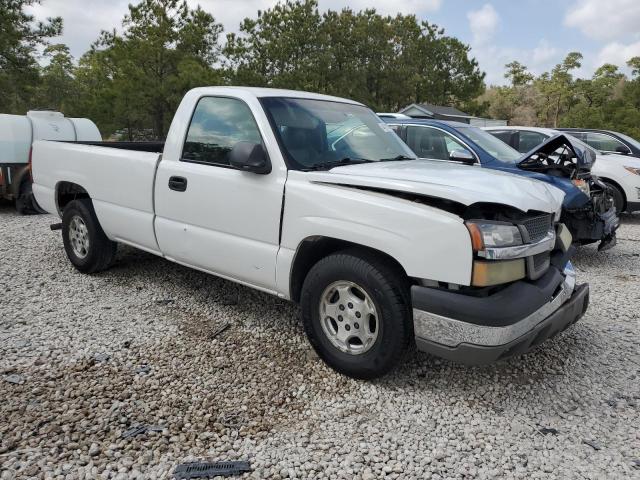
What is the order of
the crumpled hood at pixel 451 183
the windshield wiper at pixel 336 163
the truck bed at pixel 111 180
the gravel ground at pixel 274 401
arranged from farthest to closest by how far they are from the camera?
the truck bed at pixel 111 180 < the windshield wiper at pixel 336 163 < the crumpled hood at pixel 451 183 < the gravel ground at pixel 274 401

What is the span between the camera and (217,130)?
3.99 meters

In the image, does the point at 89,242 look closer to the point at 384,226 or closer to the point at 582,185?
the point at 384,226

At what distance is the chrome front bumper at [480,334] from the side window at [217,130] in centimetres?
186

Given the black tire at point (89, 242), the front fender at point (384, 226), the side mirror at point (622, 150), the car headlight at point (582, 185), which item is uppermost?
the side mirror at point (622, 150)

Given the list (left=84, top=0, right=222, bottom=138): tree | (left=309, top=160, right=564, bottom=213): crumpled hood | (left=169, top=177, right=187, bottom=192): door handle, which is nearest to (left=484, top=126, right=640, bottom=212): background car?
(left=309, top=160, right=564, bottom=213): crumpled hood

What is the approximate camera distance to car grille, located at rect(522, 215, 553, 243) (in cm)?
295

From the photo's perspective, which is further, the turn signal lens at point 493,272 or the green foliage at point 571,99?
the green foliage at point 571,99

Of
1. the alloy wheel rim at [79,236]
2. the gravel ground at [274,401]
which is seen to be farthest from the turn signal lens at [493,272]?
the alloy wheel rim at [79,236]

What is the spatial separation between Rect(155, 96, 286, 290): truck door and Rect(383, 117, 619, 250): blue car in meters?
2.30

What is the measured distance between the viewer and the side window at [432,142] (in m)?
6.85

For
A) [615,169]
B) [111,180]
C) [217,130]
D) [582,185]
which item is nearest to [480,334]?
[217,130]

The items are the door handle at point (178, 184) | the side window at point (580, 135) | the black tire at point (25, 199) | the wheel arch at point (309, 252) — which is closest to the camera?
the wheel arch at point (309, 252)

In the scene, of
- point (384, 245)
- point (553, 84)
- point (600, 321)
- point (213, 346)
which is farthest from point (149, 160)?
point (553, 84)

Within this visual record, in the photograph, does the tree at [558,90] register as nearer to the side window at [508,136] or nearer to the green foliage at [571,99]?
the green foliage at [571,99]
